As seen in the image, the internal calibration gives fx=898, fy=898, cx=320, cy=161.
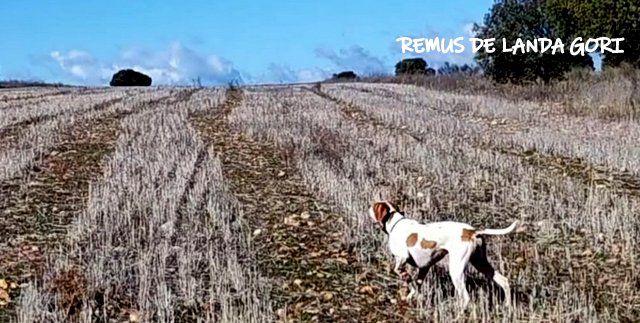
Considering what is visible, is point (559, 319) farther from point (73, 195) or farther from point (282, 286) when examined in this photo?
point (73, 195)

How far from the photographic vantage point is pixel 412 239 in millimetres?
7074

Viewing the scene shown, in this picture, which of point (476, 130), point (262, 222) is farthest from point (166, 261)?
point (476, 130)

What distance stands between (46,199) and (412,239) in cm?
586

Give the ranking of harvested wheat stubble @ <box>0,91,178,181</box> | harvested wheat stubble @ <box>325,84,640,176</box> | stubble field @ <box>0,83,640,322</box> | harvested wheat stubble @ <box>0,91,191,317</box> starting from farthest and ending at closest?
→ harvested wheat stubble @ <box>325,84,640,176</box> < harvested wheat stubble @ <box>0,91,178,181</box> < harvested wheat stubble @ <box>0,91,191,317</box> < stubble field @ <box>0,83,640,322</box>

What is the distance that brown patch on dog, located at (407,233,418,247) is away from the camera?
7032 mm

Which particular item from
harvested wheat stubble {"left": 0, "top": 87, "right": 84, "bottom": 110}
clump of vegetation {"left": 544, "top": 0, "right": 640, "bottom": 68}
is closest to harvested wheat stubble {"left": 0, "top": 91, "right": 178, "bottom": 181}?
harvested wheat stubble {"left": 0, "top": 87, "right": 84, "bottom": 110}

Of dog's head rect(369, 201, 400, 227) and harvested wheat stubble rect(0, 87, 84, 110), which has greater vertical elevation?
harvested wheat stubble rect(0, 87, 84, 110)

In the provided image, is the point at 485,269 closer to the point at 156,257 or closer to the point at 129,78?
the point at 156,257

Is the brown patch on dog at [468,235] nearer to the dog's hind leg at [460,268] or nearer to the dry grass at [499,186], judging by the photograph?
the dog's hind leg at [460,268]

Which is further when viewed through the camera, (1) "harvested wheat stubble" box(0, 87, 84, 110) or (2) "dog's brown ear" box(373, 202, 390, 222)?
(1) "harvested wheat stubble" box(0, 87, 84, 110)

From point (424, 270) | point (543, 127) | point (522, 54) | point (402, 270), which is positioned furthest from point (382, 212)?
point (522, 54)

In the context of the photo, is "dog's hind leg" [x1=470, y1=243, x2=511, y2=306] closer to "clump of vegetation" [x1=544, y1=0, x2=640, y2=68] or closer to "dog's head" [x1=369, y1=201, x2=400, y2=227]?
"dog's head" [x1=369, y1=201, x2=400, y2=227]

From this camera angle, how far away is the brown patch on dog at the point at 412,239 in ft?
23.1

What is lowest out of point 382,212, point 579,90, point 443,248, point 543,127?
→ point 443,248
